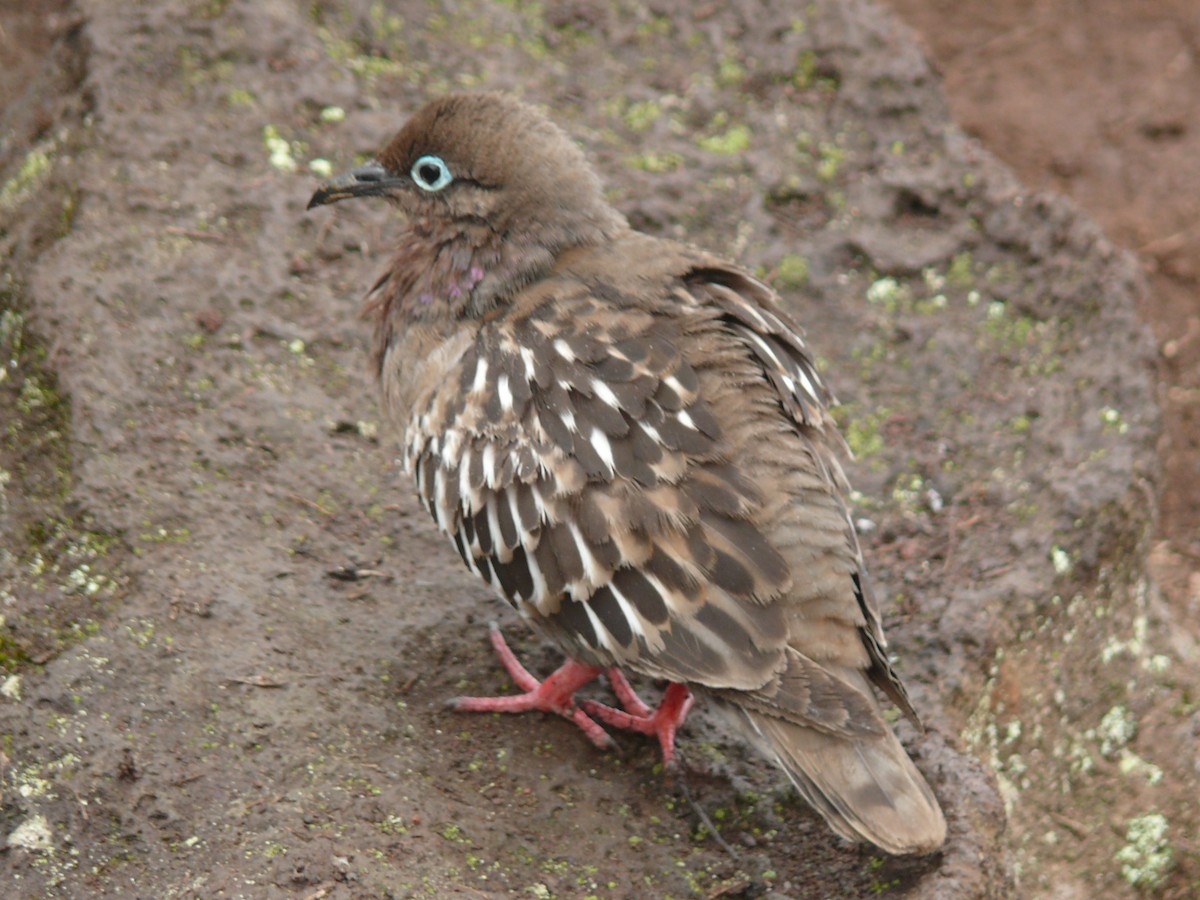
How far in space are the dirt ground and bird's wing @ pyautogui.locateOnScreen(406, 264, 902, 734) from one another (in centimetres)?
72

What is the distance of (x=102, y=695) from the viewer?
4.82 m

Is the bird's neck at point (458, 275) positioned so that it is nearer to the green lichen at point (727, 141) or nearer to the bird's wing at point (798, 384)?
the bird's wing at point (798, 384)

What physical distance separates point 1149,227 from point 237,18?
6.59 meters

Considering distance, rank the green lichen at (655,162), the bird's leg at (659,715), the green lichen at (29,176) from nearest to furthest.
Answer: the bird's leg at (659,715) < the green lichen at (29,176) < the green lichen at (655,162)

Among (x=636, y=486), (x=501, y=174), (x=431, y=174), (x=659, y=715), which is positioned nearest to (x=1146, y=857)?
(x=659, y=715)

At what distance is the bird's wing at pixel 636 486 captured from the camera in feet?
14.5

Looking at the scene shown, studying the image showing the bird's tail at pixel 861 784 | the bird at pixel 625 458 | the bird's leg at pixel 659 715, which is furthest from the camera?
the bird's leg at pixel 659 715

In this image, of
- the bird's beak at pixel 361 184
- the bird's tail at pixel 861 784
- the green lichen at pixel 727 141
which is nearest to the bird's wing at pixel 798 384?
the bird's tail at pixel 861 784

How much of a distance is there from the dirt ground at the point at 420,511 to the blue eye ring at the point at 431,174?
1.27 meters

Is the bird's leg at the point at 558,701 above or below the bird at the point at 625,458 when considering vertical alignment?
below

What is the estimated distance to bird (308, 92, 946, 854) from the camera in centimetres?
438

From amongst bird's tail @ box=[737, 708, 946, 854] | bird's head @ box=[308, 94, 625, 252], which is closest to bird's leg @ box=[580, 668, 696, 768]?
bird's tail @ box=[737, 708, 946, 854]

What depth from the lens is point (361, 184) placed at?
18.8 ft

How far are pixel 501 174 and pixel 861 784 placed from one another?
286 centimetres
